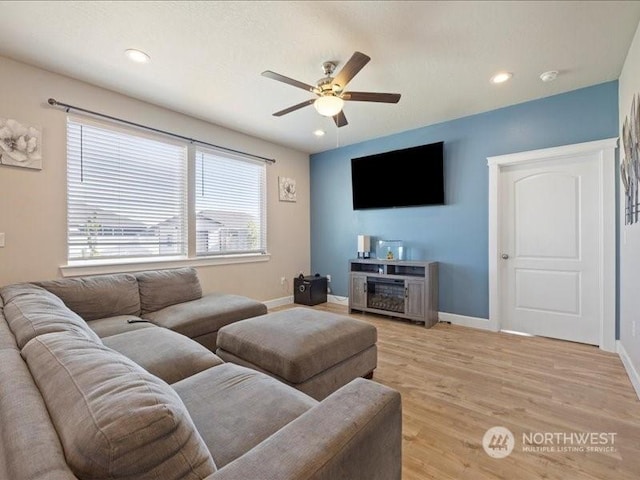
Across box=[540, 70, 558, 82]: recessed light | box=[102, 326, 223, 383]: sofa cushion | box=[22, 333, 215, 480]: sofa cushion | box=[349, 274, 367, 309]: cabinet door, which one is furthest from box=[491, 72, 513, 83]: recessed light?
box=[22, 333, 215, 480]: sofa cushion

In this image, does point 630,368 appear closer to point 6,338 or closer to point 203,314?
point 203,314

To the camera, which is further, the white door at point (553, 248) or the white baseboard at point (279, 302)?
the white baseboard at point (279, 302)

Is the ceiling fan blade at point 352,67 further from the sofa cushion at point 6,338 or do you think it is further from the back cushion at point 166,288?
the back cushion at point 166,288

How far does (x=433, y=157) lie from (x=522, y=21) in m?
1.94

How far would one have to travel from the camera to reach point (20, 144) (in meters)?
2.57

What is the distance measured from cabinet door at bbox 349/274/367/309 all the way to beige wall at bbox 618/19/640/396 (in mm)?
2673

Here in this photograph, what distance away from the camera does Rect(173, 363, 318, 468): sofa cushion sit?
1.02 metres

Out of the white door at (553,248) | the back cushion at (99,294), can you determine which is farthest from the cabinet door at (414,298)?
the back cushion at (99,294)

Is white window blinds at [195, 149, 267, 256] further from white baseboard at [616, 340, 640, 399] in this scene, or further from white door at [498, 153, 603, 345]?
white baseboard at [616, 340, 640, 399]

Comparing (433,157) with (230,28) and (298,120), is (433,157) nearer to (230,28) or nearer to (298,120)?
(298,120)

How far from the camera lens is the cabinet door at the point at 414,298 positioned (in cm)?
379

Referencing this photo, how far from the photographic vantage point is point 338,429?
869 mm

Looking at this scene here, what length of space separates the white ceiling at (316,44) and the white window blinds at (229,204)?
956mm

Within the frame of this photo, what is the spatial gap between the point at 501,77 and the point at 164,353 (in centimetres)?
360
